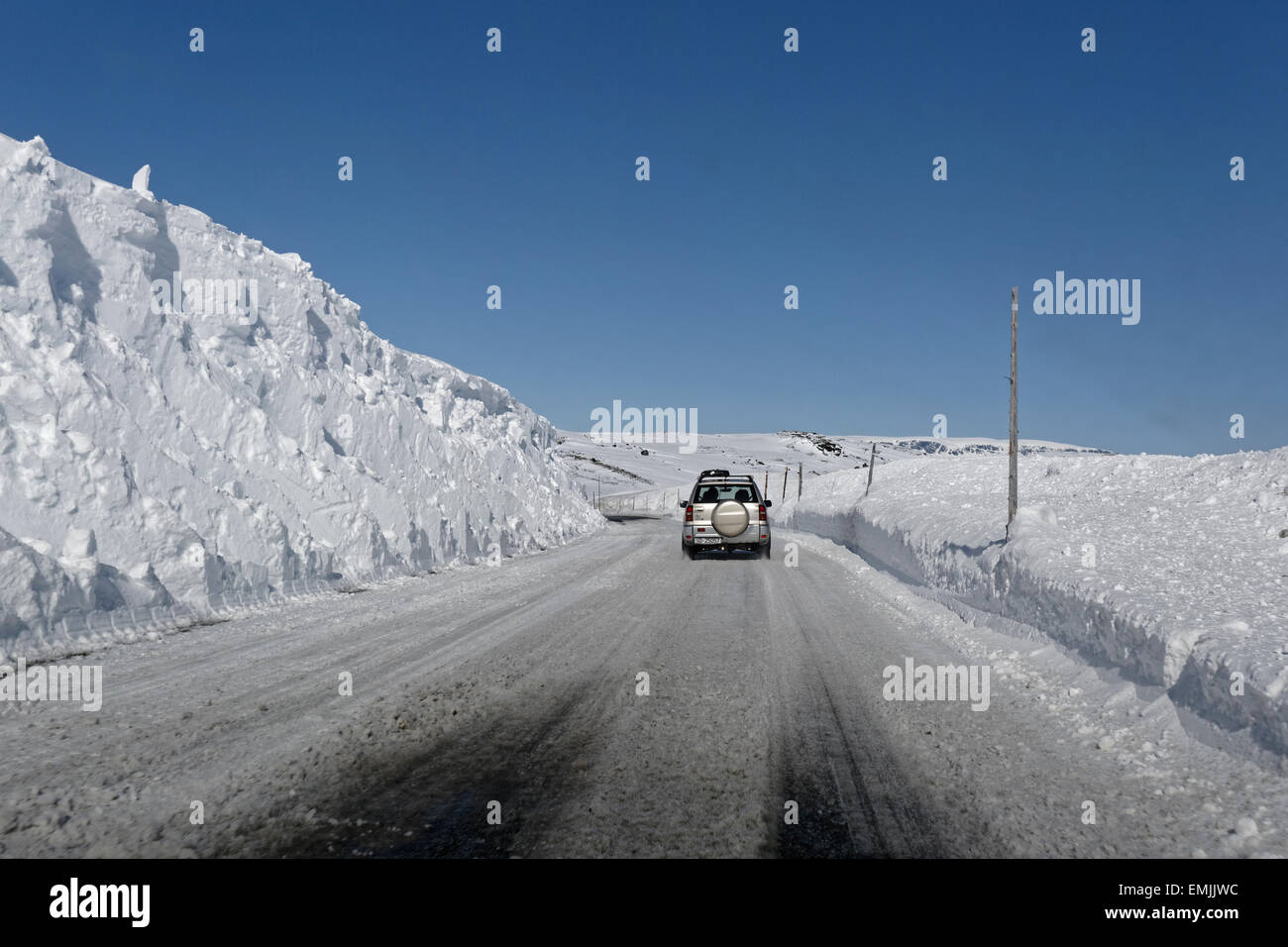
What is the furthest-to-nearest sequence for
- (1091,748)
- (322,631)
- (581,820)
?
(322,631) → (1091,748) → (581,820)

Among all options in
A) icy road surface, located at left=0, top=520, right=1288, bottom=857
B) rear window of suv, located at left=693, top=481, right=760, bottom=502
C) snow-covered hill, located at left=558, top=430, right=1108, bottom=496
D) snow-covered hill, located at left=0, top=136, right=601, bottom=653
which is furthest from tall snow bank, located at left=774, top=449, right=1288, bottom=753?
snow-covered hill, located at left=558, top=430, right=1108, bottom=496

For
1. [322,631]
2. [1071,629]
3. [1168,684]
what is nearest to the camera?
[1168,684]

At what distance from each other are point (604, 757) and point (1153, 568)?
7.65 metres

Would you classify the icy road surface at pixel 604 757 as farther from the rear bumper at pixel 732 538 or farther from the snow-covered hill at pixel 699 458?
the snow-covered hill at pixel 699 458

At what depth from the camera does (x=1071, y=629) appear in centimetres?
728

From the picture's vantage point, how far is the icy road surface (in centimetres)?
331

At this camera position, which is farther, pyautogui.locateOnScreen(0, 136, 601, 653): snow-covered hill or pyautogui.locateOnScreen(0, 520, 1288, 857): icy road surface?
pyautogui.locateOnScreen(0, 136, 601, 653): snow-covered hill

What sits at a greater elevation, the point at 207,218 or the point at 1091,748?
the point at 207,218

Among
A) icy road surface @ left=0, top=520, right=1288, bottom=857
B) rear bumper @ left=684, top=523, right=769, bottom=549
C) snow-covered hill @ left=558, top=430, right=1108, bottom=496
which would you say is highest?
snow-covered hill @ left=558, top=430, right=1108, bottom=496

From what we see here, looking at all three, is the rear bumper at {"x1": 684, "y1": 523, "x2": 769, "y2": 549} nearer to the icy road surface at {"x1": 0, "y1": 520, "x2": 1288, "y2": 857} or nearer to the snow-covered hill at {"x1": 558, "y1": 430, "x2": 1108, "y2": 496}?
the icy road surface at {"x1": 0, "y1": 520, "x2": 1288, "y2": 857}

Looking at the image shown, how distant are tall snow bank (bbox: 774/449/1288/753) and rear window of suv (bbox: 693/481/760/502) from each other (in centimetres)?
402
